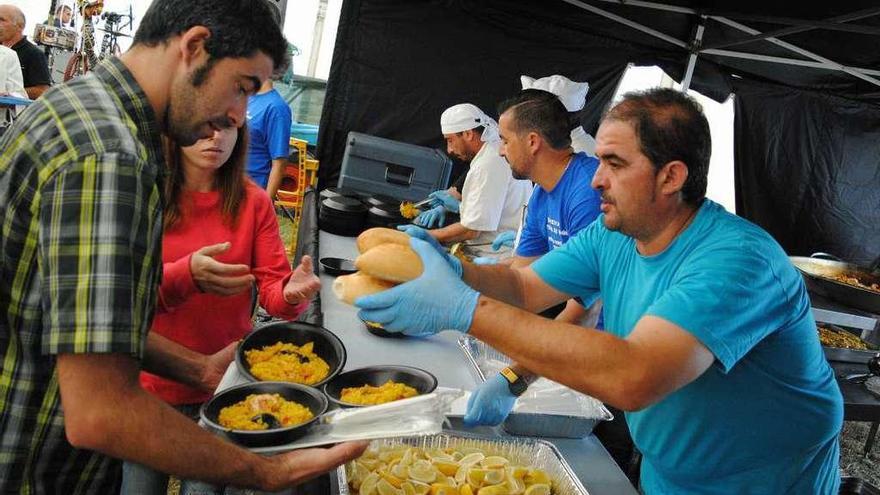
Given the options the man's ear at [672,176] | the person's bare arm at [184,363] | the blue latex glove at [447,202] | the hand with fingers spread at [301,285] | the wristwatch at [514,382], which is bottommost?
the person's bare arm at [184,363]

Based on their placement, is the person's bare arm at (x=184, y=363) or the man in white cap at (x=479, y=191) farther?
the man in white cap at (x=479, y=191)

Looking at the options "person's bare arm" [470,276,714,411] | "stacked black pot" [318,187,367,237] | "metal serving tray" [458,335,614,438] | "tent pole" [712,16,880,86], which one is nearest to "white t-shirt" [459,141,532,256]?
"stacked black pot" [318,187,367,237]

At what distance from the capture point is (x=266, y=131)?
4727 millimetres

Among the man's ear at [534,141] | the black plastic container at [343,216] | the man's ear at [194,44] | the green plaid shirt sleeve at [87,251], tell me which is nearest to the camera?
the green plaid shirt sleeve at [87,251]

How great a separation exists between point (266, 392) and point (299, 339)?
48 cm

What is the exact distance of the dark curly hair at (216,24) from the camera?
1.13m

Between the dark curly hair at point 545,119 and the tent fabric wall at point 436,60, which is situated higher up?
the tent fabric wall at point 436,60

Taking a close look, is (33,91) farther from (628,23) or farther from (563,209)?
(628,23)

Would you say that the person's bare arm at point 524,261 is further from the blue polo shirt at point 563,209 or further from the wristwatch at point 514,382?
the wristwatch at point 514,382

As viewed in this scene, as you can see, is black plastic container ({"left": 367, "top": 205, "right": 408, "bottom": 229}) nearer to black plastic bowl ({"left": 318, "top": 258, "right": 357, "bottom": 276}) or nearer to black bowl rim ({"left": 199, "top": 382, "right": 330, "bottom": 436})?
black plastic bowl ({"left": 318, "top": 258, "right": 357, "bottom": 276})

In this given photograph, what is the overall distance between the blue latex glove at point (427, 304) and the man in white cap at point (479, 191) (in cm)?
256

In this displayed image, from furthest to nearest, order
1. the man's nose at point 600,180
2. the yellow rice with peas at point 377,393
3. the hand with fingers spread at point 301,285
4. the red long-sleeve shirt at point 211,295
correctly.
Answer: the hand with fingers spread at point 301,285, the red long-sleeve shirt at point 211,295, the yellow rice with peas at point 377,393, the man's nose at point 600,180

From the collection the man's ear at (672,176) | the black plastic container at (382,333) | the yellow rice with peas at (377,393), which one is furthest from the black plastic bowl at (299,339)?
the man's ear at (672,176)

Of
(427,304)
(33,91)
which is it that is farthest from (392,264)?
(33,91)
